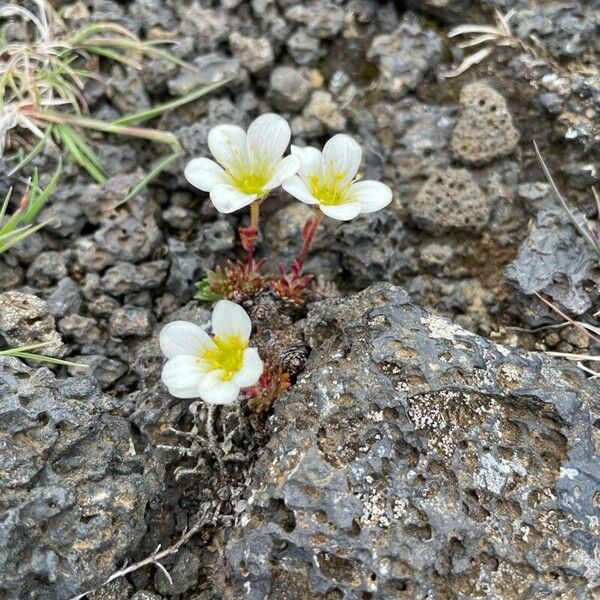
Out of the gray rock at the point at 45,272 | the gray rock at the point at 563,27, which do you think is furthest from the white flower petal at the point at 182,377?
the gray rock at the point at 563,27

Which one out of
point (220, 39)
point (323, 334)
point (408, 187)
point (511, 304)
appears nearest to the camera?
point (323, 334)

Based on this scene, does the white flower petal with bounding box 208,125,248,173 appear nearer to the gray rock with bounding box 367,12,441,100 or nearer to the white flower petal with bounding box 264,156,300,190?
the white flower petal with bounding box 264,156,300,190

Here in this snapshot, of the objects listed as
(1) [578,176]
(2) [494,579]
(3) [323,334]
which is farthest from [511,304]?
(2) [494,579]

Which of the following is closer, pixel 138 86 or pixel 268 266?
pixel 268 266

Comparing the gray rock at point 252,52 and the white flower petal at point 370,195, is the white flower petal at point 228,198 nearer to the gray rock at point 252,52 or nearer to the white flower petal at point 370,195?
the white flower petal at point 370,195

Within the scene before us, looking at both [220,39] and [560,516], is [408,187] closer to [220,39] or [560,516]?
[220,39]

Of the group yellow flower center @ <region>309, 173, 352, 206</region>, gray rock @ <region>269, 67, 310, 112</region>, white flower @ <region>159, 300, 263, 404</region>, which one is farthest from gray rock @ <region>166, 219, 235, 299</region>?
gray rock @ <region>269, 67, 310, 112</region>

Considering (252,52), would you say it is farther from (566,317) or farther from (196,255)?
(566,317)
